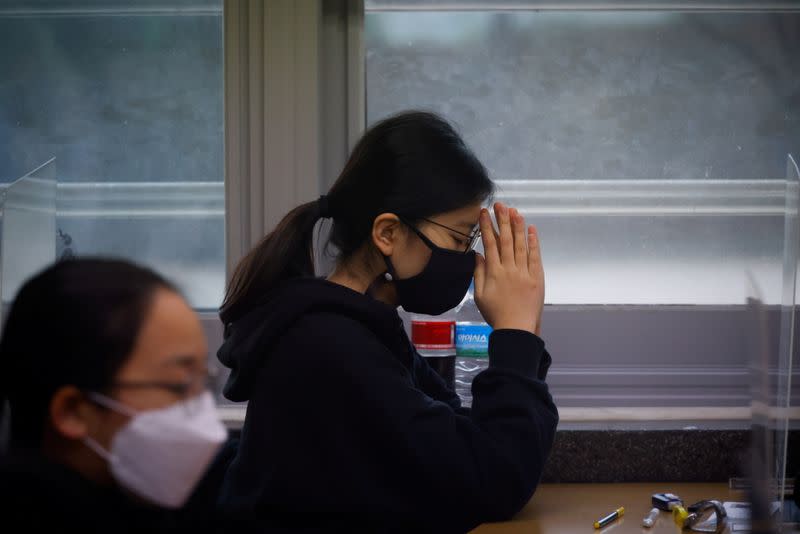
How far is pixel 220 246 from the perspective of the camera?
196 cm

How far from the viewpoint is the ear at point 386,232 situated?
1220mm

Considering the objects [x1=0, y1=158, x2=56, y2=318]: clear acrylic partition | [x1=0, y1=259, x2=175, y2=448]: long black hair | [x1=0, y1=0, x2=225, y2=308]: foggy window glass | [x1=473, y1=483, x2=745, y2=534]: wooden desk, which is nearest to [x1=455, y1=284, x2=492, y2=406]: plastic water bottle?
[x1=473, y1=483, x2=745, y2=534]: wooden desk

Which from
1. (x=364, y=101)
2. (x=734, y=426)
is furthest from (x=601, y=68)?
(x=734, y=426)

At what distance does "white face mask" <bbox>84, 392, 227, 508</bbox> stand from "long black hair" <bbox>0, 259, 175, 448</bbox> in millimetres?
36

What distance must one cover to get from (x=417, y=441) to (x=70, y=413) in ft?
1.48

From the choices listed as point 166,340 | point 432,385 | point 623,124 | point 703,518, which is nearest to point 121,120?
point 432,385

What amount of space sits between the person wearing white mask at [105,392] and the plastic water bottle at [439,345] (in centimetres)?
87

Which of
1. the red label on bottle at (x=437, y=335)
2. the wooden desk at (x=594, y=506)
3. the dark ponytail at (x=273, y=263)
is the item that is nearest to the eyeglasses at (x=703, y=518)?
the wooden desk at (x=594, y=506)

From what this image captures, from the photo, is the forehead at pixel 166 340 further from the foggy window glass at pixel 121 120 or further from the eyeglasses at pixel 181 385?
the foggy window glass at pixel 121 120

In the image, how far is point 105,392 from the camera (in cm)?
77

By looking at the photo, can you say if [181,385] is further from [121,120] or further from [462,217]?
[121,120]

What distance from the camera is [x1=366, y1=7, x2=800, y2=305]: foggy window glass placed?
1968 mm

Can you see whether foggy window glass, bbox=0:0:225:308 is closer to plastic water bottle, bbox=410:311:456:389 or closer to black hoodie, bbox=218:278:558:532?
plastic water bottle, bbox=410:311:456:389

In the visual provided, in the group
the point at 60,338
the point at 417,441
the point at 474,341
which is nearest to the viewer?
the point at 60,338
